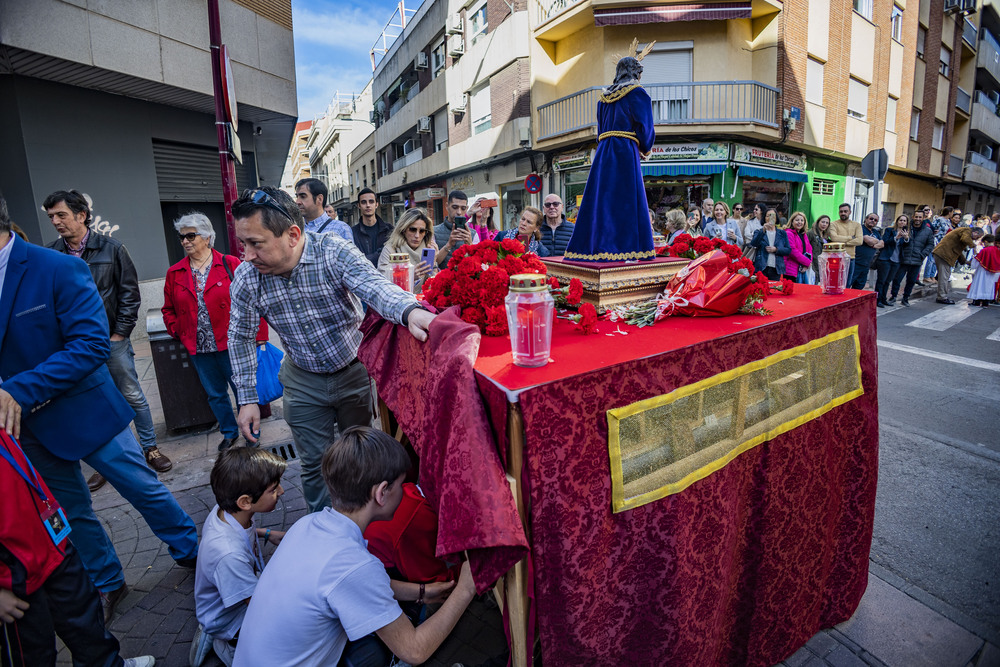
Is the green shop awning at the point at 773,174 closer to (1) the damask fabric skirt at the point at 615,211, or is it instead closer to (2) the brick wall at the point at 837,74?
(2) the brick wall at the point at 837,74

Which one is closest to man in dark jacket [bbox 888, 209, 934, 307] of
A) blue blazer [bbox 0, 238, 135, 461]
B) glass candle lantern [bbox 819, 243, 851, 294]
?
glass candle lantern [bbox 819, 243, 851, 294]

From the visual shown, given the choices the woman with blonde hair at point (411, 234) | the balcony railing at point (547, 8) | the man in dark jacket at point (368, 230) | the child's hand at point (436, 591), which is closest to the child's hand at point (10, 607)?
the child's hand at point (436, 591)

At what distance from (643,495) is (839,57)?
22430 mm

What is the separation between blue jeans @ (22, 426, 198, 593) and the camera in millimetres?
2529

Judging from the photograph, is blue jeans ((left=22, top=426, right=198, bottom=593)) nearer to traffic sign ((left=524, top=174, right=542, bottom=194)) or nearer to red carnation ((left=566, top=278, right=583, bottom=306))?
red carnation ((left=566, top=278, right=583, bottom=306))

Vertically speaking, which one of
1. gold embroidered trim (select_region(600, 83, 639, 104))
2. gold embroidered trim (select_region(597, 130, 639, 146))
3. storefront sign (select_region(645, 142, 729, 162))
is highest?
storefront sign (select_region(645, 142, 729, 162))

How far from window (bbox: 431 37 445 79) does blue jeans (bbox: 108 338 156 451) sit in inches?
876

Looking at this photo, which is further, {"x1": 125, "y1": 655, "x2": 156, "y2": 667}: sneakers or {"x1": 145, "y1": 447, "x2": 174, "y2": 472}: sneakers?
{"x1": 145, "y1": 447, "x2": 174, "y2": 472}: sneakers

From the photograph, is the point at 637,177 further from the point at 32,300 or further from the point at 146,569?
the point at 146,569

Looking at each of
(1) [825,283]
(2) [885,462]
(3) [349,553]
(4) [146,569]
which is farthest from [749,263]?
(4) [146,569]

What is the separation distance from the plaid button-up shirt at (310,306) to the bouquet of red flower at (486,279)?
0.42 meters

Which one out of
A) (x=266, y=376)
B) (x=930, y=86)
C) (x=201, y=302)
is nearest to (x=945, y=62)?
(x=930, y=86)

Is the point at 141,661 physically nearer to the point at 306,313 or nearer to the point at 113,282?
the point at 306,313

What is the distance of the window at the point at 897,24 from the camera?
2037cm
